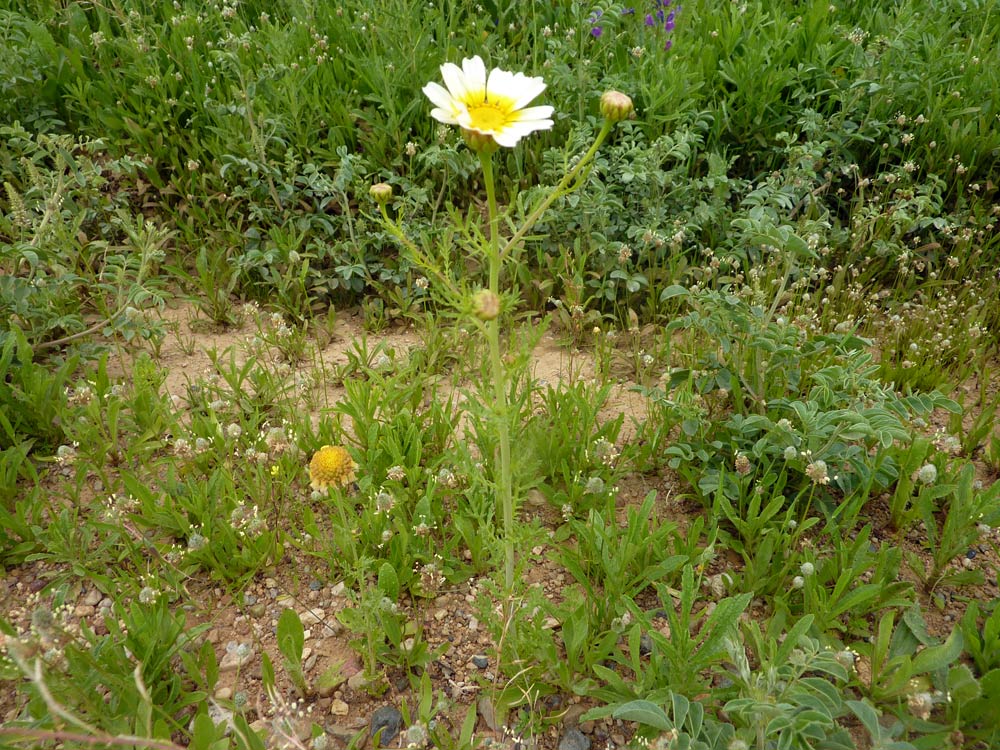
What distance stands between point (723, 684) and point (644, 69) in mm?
2694

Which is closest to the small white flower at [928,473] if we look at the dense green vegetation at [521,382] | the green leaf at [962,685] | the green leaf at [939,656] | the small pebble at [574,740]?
the dense green vegetation at [521,382]

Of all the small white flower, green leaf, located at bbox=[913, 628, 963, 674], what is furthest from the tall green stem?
the small white flower

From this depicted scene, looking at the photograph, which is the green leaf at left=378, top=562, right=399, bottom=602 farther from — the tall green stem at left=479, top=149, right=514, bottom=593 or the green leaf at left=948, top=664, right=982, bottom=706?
the green leaf at left=948, top=664, right=982, bottom=706

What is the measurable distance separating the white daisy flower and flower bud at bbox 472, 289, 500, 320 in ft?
0.88

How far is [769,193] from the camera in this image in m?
2.65

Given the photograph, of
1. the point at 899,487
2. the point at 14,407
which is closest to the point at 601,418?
the point at 899,487

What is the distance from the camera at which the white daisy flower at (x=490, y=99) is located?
46.8 inches

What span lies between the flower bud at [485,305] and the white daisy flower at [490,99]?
0.27 meters

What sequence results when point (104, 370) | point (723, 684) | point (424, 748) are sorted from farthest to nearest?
point (104, 370)
point (723, 684)
point (424, 748)

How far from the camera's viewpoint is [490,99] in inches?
50.7

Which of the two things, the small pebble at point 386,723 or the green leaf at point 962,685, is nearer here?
the green leaf at point 962,685

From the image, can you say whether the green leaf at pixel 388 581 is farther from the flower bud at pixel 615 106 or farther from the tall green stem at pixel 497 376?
the flower bud at pixel 615 106

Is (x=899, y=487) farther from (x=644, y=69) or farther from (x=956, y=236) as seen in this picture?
(x=644, y=69)

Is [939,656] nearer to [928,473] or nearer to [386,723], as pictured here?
[928,473]
